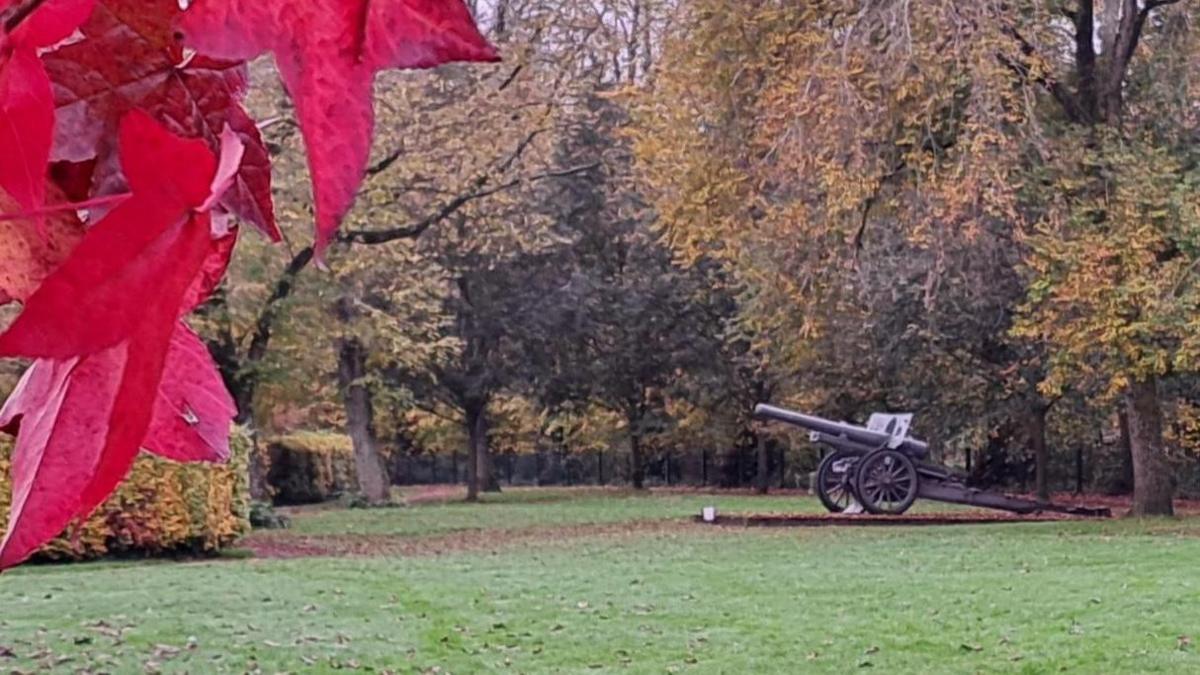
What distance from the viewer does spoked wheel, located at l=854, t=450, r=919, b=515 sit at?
46.0 feet

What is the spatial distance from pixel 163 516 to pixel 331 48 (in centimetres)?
1059

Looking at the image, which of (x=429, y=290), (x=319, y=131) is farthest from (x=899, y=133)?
A: (x=319, y=131)

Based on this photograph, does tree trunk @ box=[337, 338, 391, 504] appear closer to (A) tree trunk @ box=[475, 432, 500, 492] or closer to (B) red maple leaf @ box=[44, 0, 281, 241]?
(A) tree trunk @ box=[475, 432, 500, 492]

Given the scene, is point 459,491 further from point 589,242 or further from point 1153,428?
point 1153,428

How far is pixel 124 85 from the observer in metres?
0.29

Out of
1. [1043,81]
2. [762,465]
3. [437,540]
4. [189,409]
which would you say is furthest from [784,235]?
[189,409]

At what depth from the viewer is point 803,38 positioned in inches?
369

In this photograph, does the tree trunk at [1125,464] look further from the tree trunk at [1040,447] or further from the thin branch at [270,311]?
the thin branch at [270,311]

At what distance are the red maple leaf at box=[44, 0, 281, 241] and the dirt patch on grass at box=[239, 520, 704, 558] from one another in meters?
10.8

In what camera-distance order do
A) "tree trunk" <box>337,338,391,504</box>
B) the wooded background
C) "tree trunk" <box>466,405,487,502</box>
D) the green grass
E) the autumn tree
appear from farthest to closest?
1. "tree trunk" <box>466,405,487,502</box>
2. "tree trunk" <box>337,338,391,504</box>
3. the green grass
4. the wooded background
5. the autumn tree

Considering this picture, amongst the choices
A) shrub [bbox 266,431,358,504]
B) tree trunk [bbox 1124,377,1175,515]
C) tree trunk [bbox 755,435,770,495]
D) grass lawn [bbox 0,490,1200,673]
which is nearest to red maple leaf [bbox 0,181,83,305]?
grass lawn [bbox 0,490,1200,673]

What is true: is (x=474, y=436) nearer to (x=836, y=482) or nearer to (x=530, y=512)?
(x=530, y=512)

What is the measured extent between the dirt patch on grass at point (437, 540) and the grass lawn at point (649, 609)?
61 cm

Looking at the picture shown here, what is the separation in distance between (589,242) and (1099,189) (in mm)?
9594
